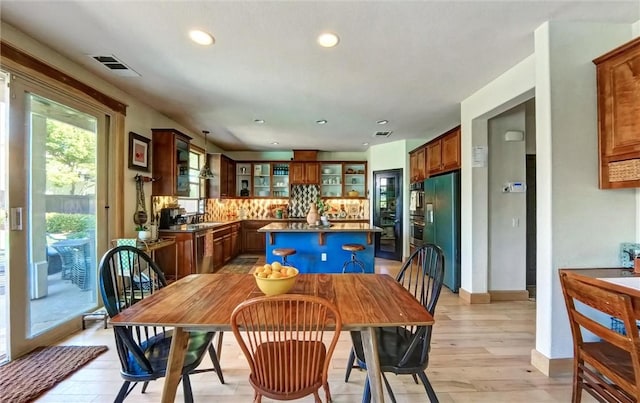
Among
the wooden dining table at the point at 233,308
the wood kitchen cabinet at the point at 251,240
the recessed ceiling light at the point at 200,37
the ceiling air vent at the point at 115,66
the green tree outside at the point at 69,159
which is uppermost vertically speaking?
the ceiling air vent at the point at 115,66

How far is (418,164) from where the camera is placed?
558cm

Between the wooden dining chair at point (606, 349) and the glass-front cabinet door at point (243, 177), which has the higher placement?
the glass-front cabinet door at point (243, 177)

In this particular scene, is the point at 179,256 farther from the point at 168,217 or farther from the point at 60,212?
the point at 60,212

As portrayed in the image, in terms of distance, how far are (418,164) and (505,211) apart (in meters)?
2.01

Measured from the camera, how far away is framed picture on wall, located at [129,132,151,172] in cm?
374

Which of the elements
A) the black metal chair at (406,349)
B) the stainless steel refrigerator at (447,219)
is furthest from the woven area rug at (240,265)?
the black metal chair at (406,349)

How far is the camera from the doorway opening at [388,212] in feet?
21.1

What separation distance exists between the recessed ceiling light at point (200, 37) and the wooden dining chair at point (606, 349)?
2.92 metres

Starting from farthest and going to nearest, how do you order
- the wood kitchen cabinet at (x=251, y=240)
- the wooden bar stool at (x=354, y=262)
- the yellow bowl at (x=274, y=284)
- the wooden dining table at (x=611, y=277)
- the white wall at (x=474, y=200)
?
1. the wood kitchen cabinet at (x=251, y=240)
2. the wooden bar stool at (x=354, y=262)
3. the white wall at (x=474, y=200)
4. the wooden dining table at (x=611, y=277)
5. the yellow bowl at (x=274, y=284)

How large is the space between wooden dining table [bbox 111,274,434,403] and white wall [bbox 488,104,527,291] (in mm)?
2558

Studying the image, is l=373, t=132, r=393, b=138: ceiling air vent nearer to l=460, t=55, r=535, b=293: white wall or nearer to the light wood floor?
l=460, t=55, r=535, b=293: white wall

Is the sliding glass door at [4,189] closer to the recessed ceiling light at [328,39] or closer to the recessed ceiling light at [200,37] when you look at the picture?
the recessed ceiling light at [200,37]

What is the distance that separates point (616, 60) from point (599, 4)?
396mm

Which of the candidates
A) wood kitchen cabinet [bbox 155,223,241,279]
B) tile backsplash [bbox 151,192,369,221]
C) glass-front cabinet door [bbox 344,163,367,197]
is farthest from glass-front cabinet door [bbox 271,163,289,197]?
wood kitchen cabinet [bbox 155,223,241,279]
